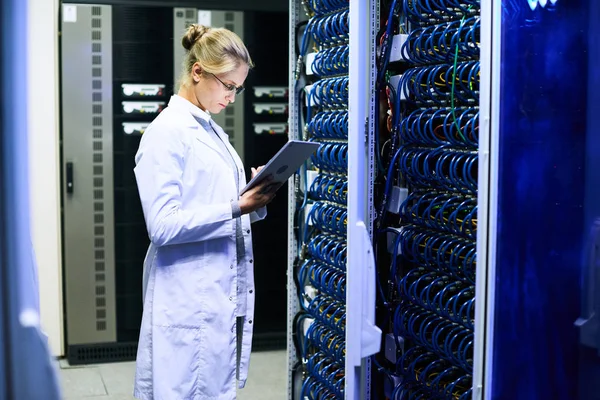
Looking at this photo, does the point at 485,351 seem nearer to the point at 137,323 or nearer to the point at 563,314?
the point at 563,314

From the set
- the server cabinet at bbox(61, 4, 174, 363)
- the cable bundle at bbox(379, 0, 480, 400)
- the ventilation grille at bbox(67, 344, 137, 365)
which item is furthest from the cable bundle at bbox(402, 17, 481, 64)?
the ventilation grille at bbox(67, 344, 137, 365)

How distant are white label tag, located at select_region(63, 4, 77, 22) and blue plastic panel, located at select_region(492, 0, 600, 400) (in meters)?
3.55

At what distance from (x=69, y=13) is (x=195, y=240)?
297 centimetres

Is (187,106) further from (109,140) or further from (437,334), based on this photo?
(109,140)

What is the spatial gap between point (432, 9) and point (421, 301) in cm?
104

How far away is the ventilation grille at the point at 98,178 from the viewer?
505 centimetres

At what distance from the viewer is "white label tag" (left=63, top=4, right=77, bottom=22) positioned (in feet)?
16.4

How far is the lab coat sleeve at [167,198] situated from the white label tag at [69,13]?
2757 mm

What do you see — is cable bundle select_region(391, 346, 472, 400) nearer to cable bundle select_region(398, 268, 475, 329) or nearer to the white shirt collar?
cable bundle select_region(398, 268, 475, 329)

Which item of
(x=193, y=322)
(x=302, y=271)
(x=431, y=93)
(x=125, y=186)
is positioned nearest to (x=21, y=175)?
(x=193, y=322)

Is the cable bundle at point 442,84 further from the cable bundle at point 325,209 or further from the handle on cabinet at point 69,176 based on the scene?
the handle on cabinet at point 69,176

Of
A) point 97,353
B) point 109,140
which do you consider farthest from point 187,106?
point 97,353

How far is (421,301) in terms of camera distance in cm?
287

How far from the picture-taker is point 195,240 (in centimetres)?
257
